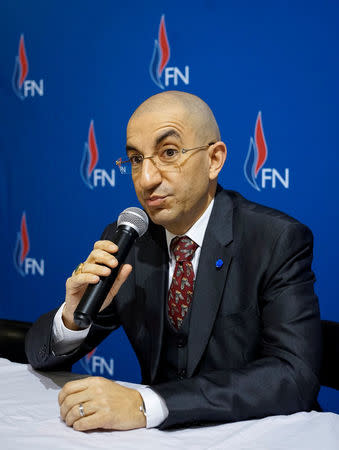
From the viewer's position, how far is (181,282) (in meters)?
1.38

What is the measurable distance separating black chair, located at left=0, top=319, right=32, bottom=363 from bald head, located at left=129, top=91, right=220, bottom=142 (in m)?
0.82

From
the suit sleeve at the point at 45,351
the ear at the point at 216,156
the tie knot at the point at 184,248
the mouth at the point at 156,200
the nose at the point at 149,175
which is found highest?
the ear at the point at 216,156

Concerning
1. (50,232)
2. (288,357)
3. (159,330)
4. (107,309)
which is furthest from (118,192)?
(288,357)

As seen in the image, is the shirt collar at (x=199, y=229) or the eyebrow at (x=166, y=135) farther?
the shirt collar at (x=199, y=229)

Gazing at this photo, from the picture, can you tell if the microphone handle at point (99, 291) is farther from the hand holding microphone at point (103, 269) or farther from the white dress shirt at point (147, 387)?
the white dress shirt at point (147, 387)

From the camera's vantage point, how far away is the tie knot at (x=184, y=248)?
1.39 m

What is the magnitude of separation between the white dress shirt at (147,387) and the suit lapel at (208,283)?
38 mm

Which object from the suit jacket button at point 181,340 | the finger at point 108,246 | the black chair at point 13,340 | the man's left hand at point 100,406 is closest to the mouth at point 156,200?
the finger at point 108,246

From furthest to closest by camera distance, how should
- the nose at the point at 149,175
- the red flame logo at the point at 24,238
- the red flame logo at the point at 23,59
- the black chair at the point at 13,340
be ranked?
the red flame logo at the point at 24,238 → the red flame logo at the point at 23,59 → the black chair at the point at 13,340 → the nose at the point at 149,175

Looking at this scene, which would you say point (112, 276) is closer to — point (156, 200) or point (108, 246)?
point (108, 246)

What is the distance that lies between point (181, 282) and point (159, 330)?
150 millimetres

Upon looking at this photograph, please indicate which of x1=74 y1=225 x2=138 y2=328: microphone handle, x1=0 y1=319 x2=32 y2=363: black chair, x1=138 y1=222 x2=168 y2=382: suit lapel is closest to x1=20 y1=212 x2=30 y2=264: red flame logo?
x1=0 y1=319 x2=32 y2=363: black chair

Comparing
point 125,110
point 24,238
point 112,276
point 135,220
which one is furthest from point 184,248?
point 24,238

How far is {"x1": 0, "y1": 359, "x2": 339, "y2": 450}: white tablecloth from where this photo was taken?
2.78 ft
